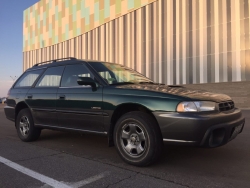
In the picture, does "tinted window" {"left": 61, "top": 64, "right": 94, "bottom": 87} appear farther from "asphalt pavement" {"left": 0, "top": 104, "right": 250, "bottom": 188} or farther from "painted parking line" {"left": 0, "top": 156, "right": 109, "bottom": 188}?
"painted parking line" {"left": 0, "top": 156, "right": 109, "bottom": 188}

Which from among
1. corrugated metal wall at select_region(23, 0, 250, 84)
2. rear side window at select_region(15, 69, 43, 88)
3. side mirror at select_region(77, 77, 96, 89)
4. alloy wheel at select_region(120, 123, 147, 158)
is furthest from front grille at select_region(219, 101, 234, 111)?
corrugated metal wall at select_region(23, 0, 250, 84)

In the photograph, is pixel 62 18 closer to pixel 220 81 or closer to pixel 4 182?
pixel 220 81

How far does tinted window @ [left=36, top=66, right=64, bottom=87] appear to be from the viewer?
488 cm

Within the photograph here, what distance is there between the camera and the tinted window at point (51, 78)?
488cm

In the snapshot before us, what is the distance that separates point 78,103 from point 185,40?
1473 centimetres

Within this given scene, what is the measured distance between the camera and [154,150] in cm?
336

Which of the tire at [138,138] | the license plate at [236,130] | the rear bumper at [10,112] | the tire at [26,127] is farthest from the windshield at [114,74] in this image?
the rear bumper at [10,112]

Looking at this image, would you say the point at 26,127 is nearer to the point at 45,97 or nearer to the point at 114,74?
the point at 45,97

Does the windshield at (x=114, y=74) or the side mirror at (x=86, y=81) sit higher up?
the windshield at (x=114, y=74)

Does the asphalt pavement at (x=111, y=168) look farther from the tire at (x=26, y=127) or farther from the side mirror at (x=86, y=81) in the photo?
the side mirror at (x=86, y=81)

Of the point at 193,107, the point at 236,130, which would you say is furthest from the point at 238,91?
the point at 193,107

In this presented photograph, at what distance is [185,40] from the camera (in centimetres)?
1750

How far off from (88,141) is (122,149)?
6.17 ft

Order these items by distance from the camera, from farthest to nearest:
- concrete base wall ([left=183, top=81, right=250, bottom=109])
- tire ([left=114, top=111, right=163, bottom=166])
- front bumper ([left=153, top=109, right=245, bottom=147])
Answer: concrete base wall ([left=183, top=81, right=250, bottom=109]) < tire ([left=114, top=111, right=163, bottom=166]) < front bumper ([left=153, top=109, right=245, bottom=147])
